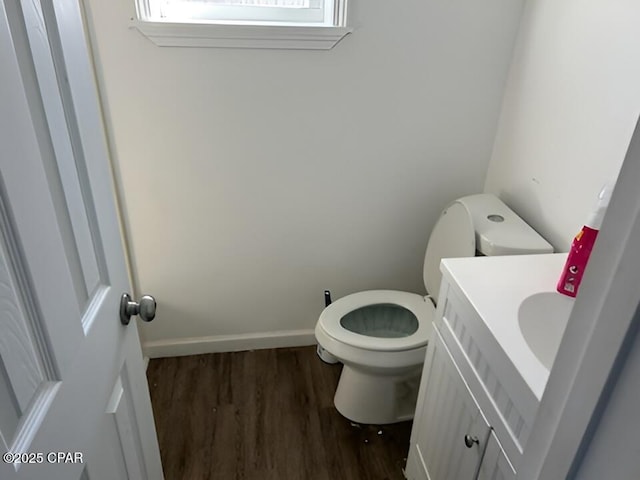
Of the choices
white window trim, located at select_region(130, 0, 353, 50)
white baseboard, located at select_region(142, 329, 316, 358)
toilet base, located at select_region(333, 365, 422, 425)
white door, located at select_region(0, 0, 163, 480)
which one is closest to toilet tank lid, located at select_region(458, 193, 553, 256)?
toilet base, located at select_region(333, 365, 422, 425)

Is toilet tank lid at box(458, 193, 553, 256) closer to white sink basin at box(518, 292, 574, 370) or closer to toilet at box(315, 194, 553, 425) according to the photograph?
toilet at box(315, 194, 553, 425)

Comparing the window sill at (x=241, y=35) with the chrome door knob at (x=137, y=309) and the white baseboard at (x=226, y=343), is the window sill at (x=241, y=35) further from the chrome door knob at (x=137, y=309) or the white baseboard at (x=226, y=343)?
the white baseboard at (x=226, y=343)

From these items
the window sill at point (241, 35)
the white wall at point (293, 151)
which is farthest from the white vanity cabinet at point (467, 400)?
the window sill at point (241, 35)

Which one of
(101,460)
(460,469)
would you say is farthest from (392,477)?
(101,460)

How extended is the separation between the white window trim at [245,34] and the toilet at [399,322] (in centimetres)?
73

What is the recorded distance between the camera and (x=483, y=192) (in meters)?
1.93

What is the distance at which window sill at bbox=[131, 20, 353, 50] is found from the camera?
4.83 ft

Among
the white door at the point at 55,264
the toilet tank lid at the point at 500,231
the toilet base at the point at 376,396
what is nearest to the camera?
the white door at the point at 55,264

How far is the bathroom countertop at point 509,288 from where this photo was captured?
0.91 m

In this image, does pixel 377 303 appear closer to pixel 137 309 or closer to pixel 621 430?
pixel 137 309

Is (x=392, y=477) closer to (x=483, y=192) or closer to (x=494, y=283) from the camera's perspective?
(x=494, y=283)

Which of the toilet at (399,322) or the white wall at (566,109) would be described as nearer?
the white wall at (566,109)

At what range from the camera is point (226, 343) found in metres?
2.11

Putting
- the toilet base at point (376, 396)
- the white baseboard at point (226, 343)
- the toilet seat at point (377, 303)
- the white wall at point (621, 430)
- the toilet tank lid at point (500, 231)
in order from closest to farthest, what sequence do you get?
the white wall at point (621, 430) < the toilet tank lid at point (500, 231) < the toilet seat at point (377, 303) < the toilet base at point (376, 396) < the white baseboard at point (226, 343)
